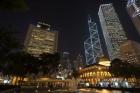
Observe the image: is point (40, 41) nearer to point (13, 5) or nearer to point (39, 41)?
point (39, 41)

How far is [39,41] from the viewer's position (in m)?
186

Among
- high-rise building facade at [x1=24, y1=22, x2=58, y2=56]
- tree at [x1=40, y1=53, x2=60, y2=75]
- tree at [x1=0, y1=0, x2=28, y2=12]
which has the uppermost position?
high-rise building facade at [x1=24, y1=22, x2=58, y2=56]

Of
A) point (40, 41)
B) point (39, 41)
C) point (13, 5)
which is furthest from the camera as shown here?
point (40, 41)

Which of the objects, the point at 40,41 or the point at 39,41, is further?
the point at 40,41

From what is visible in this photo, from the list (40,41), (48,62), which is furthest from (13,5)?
(40,41)

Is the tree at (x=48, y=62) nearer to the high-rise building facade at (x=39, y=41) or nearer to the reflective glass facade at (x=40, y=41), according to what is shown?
the high-rise building facade at (x=39, y=41)

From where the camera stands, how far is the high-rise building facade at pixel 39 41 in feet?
584

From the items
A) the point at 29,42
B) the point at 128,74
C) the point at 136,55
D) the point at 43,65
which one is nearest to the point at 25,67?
the point at 43,65

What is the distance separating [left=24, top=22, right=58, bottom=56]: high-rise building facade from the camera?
178 m

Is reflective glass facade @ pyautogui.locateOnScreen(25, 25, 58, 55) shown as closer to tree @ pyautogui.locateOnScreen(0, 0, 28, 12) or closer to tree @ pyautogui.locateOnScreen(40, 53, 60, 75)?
tree @ pyautogui.locateOnScreen(40, 53, 60, 75)

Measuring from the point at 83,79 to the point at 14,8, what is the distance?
124951 millimetres

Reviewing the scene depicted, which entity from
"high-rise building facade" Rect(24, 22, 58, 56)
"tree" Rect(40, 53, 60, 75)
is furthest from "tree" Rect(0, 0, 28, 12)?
"high-rise building facade" Rect(24, 22, 58, 56)

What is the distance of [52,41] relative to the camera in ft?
635

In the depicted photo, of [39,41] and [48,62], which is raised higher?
[39,41]
